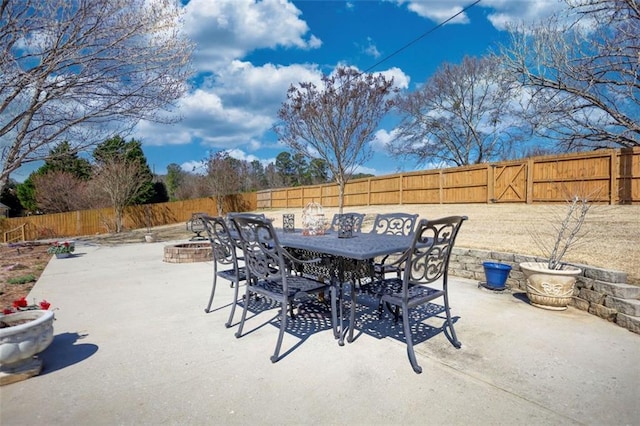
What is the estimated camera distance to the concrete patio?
5.51 feet

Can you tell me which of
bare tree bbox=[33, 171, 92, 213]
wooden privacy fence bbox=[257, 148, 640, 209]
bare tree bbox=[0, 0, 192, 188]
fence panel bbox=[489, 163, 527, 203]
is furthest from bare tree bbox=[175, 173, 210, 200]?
fence panel bbox=[489, 163, 527, 203]

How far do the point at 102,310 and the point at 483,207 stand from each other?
9838 mm

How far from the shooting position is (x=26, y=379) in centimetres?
202

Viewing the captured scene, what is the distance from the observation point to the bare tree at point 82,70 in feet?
13.6

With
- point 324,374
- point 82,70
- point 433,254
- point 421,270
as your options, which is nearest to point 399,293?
point 421,270

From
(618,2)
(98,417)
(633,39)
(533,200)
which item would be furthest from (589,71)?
(98,417)

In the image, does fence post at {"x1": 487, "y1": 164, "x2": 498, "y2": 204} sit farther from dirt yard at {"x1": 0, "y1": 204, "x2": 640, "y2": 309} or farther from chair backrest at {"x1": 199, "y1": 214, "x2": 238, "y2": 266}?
chair backrest at {"x1": 199, "y1": 214, "x2": 238, "y2": 266}

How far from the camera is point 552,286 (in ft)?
11.0

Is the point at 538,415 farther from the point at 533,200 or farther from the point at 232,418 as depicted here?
the point at 533,200

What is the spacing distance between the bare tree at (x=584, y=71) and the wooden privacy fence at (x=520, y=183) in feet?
1.82

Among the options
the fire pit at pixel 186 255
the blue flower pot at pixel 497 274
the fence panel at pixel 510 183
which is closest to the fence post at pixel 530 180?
the fence panel at pixel 510 183

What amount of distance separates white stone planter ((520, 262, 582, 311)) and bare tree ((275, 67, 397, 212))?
20.6 ft

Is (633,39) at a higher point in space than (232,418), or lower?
higher

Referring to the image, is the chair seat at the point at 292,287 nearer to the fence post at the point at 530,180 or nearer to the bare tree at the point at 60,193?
the fence post at the point at 530,180
